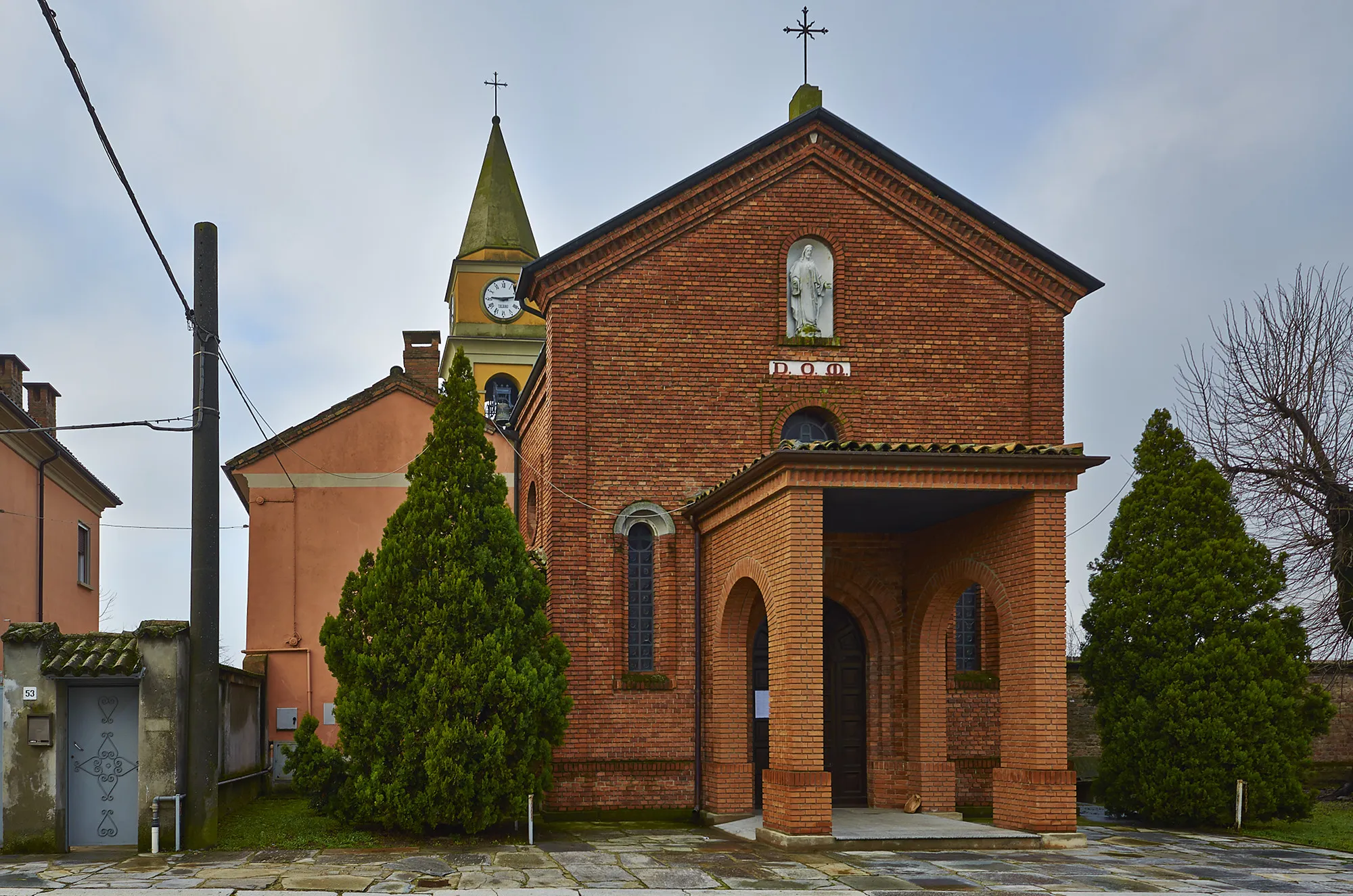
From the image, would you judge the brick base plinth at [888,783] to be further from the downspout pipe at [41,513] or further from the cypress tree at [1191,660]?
the downspout pipe at [41,513]

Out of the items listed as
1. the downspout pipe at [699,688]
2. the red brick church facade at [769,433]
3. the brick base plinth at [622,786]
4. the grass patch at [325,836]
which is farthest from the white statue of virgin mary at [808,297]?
the grass patch at [325,836]

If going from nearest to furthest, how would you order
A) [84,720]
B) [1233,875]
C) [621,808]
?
[1233,875] < [84,720] < [621,808]

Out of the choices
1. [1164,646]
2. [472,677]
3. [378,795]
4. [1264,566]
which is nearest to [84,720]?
[378,795]

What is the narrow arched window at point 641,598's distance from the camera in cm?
1778

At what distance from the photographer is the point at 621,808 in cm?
1709

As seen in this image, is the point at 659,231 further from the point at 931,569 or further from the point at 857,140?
the point at 931,569

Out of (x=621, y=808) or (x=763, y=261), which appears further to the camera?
(x=763, y=261)

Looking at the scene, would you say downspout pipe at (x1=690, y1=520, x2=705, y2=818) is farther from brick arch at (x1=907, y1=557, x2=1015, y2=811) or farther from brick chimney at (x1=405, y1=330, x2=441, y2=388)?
brick chimney at (x1=405, y1=330, x2=441, y2=388)

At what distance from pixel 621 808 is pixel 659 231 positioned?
318 inches

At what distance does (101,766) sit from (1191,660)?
13.8 metres

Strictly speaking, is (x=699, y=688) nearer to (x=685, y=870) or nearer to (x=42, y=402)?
(x=685, y=870)

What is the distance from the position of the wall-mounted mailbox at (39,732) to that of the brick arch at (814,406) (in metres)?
9.79

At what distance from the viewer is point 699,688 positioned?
17.5m

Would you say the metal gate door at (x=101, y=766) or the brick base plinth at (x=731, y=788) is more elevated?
the metal gate door at (x=101, y=766)
